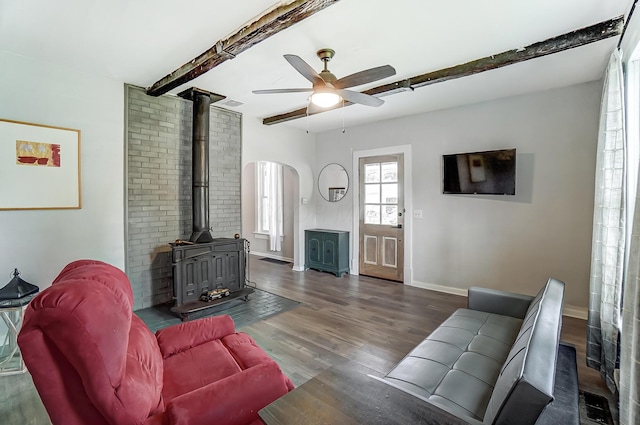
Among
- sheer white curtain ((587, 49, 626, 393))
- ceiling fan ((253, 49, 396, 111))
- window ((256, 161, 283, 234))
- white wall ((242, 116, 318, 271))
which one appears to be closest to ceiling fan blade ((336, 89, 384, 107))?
ceiling fan ((253, 49, 396, 111))

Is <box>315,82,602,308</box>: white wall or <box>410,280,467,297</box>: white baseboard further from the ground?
<box>315,82,602,308</box>: white wall

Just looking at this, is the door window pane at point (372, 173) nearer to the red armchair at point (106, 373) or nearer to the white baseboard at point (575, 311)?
the white baseboard at point (575, 311)

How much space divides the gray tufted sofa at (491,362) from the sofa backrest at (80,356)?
109cm

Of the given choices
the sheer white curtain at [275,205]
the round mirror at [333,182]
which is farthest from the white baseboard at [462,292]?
the sheer white curtain at [275,205]

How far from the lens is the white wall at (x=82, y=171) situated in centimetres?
296

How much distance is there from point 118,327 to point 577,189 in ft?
15.1

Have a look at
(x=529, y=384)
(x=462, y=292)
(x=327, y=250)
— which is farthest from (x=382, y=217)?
(x=529, y=384)

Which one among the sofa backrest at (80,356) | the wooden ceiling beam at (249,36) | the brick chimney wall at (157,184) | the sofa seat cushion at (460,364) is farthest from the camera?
the brick chimney wall at (157,184)

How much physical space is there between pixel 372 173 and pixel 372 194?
0.37 meters

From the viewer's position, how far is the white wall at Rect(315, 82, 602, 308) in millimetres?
3625

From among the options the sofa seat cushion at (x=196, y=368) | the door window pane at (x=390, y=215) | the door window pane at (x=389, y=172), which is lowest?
the sofa seat cushion at (x=196, y=368)

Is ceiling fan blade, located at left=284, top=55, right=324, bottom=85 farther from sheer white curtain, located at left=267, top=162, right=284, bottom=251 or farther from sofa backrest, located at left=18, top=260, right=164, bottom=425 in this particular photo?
sheer white curtain, located at left=267, top=162, right=284, bottom=251

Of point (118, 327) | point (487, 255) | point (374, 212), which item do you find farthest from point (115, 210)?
point (487, 255)

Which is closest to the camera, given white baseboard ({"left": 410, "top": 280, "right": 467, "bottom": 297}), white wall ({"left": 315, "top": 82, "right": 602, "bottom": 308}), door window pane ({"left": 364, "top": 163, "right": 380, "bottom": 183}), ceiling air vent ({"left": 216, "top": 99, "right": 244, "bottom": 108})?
white wall ({"left": 315, "top": 82, "right": 602, "bottom": 308})
